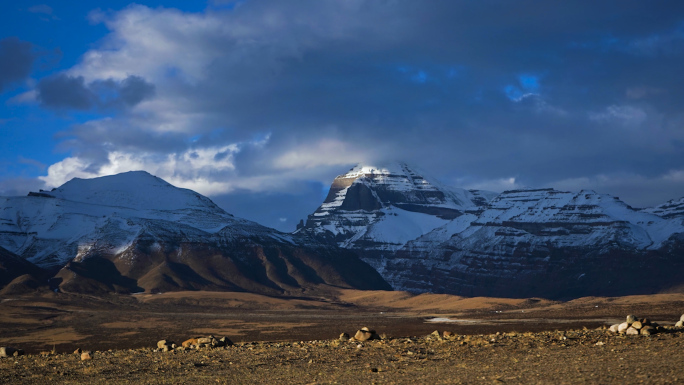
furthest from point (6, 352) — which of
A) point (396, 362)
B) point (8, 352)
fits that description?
point (396, 362)

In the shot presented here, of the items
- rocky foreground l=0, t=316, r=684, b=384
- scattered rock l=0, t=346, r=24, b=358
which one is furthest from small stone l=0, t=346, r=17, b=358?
rocky foreground l=0, t=316, r=684, b=384

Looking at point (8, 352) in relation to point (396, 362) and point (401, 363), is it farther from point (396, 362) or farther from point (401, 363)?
point (401, 363)

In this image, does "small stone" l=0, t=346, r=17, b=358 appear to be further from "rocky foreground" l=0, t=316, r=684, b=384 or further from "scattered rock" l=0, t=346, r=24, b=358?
"rocky foreground" l=0, t=316, r=684, b=384

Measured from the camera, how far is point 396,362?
29.0m

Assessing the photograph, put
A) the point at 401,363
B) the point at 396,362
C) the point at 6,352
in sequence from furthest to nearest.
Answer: the point at 6,352 → the point at 396,362 → the point at 401,363

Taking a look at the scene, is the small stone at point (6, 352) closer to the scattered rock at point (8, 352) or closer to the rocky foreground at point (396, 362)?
the scattered rock at point (8, 352)

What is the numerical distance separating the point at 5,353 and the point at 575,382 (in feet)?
95.7

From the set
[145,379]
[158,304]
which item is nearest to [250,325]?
[158,304]

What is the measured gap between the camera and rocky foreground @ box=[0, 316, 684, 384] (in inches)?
Result: 974

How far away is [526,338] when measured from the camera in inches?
1344

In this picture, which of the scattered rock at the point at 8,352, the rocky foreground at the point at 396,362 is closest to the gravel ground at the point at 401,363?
the rocky foreground at the point at 396,362

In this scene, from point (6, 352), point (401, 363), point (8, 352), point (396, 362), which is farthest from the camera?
point (8, 352)

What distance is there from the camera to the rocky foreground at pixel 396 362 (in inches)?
974

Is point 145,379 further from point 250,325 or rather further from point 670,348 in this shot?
point 250,325
